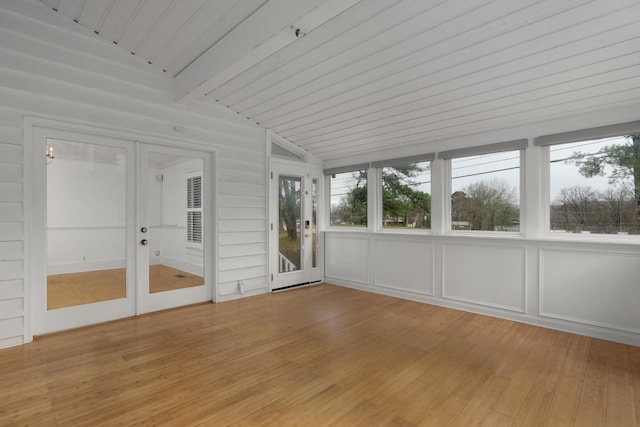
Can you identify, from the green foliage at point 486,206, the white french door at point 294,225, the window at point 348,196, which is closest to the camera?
the green foliage at point 486,206

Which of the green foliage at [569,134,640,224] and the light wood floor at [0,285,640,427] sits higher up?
the green foliage at [569,134,640,224]

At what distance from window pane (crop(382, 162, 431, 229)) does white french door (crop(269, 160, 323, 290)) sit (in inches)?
50.4

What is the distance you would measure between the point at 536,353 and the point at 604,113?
2.51 metres

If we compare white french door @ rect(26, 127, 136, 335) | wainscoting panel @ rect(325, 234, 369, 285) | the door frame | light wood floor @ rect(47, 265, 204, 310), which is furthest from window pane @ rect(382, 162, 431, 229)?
the door frame

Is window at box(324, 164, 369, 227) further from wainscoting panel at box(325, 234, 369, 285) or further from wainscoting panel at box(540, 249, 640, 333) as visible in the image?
wainscoting panel at box(540, 249, 640, 333)

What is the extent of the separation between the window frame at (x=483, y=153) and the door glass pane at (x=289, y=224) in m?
2.38

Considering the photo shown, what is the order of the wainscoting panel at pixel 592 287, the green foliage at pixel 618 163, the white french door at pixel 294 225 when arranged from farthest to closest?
1. the white french door at pixel 294 225
2. the green foliage at pixel 618 163
3. the wainscoting panel at pixel 592 287

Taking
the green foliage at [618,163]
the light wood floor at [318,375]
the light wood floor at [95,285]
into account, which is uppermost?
the green foliage at [618,163]

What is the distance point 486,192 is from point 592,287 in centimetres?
151

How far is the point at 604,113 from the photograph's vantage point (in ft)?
10.8

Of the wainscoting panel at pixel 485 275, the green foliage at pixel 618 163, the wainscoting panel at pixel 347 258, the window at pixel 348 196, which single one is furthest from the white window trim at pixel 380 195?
the green foliage at pixel 618 163

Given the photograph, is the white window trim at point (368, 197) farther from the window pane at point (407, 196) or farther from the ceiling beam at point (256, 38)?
the ceiling beam at point (256, 38)

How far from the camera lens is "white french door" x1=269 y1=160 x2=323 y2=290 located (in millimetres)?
5227

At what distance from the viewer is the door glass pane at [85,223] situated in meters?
3.31
